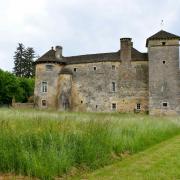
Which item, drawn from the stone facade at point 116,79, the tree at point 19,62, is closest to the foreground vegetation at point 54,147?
the stone facade at point 116,79

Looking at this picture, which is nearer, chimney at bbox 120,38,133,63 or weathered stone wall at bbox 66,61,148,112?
weathered stone wall at bbox 66,61,148,112

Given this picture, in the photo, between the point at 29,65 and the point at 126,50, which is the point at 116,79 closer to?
the point at 126,50

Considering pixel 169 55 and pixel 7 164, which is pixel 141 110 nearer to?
pixel 169 55

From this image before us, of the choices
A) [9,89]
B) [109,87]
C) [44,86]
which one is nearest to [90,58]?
[109,87]

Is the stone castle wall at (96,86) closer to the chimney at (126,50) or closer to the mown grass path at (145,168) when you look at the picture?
the chimney at (126,50)

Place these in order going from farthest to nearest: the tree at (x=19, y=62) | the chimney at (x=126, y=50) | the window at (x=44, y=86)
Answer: the tree at (x=19, y=62) → the window at (x=44, y=86) → the chimney at (x=126, y=50)

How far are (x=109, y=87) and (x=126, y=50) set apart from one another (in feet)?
15.4

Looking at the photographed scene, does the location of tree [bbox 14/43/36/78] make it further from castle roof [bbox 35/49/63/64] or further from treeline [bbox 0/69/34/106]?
castle roof [bbox 35/49/63/64]

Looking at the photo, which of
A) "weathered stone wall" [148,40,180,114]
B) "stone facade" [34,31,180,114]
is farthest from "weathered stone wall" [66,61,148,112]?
"weathered stone wall" [148,40,180,114]

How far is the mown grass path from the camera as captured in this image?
21.8 feet

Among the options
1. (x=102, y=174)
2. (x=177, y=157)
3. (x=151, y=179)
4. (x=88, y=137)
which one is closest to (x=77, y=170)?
(x=102, y=174)

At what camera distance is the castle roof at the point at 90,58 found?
1644 inches

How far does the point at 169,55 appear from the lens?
3969cm

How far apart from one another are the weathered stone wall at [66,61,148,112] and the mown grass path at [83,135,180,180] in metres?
31.7
